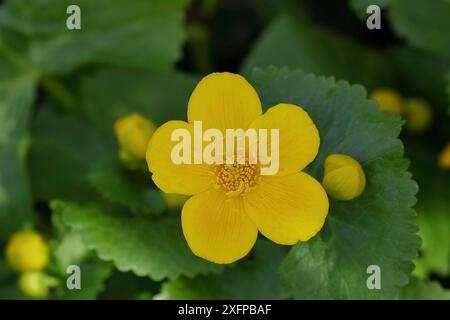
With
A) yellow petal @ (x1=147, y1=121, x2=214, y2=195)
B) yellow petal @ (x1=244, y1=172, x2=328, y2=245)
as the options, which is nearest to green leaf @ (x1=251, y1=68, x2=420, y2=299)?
yellow petal @ (x1=244, y1=172, x2=328, y2=245)

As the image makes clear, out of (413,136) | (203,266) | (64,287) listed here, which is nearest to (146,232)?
(203,266)

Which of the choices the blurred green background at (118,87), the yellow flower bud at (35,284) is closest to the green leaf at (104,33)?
the blurred green background at (118,87)

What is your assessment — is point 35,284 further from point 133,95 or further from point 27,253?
point 133,95

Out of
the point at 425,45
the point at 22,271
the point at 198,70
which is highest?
the point at 198,70

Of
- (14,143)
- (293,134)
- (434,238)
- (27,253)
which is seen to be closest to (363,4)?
(293,134)

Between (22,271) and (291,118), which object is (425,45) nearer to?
(291,118)

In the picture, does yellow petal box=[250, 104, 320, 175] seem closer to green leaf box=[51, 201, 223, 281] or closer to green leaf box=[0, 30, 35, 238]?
green leaf box=[51, 201, 223, 281]

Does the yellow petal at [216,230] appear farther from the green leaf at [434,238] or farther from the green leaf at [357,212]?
the green leaf at [434,238]
